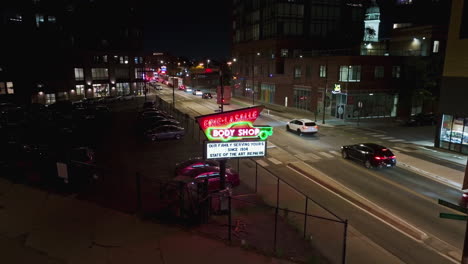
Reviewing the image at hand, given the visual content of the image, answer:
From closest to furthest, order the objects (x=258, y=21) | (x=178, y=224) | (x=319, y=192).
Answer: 1. (x=178, y=224)
2. (x=319, y=192)
3. (x=258, y=21)

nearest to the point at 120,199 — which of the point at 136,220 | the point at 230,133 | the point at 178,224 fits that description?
the point at 136,220

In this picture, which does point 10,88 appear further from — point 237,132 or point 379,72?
point 379,72

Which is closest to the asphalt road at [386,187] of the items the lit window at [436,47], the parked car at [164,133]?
the parked car at [164,133]

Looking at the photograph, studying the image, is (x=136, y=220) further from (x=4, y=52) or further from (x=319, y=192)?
→ (x=4, y=52)

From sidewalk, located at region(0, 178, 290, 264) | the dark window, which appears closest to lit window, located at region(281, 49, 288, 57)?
the dark window

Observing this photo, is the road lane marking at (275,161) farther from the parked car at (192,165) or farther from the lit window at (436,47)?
the lit window at (436,47)

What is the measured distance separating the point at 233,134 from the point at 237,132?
0.70 feet

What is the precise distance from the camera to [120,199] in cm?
1606

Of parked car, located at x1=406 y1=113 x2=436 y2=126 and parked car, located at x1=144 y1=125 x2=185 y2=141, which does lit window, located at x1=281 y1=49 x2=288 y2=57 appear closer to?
parked car, located at x1=406 y1=113 x2=436 y2=126

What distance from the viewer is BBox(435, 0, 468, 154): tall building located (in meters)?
26.9

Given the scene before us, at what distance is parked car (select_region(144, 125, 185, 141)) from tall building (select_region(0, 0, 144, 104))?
38607 mm

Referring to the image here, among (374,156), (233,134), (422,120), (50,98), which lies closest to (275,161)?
(374,156)

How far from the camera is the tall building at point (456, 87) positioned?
26.9 meters

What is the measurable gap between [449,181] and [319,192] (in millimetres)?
9212
